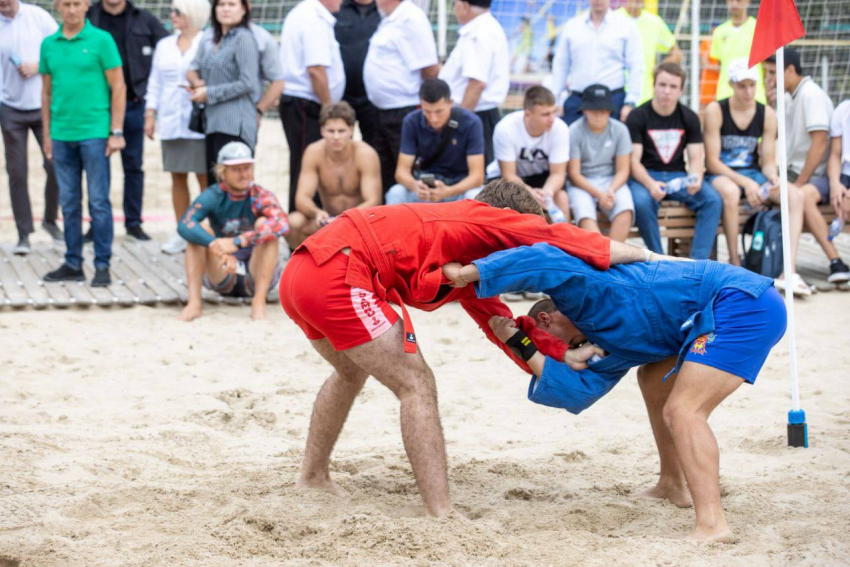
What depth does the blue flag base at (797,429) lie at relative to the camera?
4.34 m

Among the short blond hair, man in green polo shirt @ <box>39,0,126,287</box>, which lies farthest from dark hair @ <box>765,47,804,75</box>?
man in green polo shirt @ <box>39,0,126,287</box>

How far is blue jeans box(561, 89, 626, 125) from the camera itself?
26.8ft

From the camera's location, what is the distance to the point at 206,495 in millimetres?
3812

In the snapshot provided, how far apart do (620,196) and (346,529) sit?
15.2 feet

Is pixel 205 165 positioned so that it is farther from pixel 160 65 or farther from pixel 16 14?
pixel 16 14

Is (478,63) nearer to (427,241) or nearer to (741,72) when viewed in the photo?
(741,72)

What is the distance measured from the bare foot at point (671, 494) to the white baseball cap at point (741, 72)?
4.54 m

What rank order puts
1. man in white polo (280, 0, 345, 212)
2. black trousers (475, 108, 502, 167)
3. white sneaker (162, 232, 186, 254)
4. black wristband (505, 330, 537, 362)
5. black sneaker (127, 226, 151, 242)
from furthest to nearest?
black sneaker (127, 226, 151, 242) → white sneaker (162, 232, 186, 254) → black trousers (475, 108, 502, 167) → man in white polo (280, 0, 345, 212) → black wristband (505, 330, 537, 362)

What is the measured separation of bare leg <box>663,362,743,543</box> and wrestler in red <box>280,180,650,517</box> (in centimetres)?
39

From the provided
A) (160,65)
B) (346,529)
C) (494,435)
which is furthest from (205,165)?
(346,529)

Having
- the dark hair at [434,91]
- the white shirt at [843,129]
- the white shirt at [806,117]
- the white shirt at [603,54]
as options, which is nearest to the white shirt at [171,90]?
the dark hair at [434,91]

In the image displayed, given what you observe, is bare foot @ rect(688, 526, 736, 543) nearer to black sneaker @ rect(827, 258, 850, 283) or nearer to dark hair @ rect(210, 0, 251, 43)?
black sneaker @ rect(827, 258, 850, 283)

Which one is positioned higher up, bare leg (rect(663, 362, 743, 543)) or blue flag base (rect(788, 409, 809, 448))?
bare leg (rect(663, 362, 743, 543))

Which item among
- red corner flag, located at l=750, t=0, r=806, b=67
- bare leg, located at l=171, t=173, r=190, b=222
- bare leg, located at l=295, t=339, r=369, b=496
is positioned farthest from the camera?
bare leg, located at l=171, t=173, r=190, b=222
